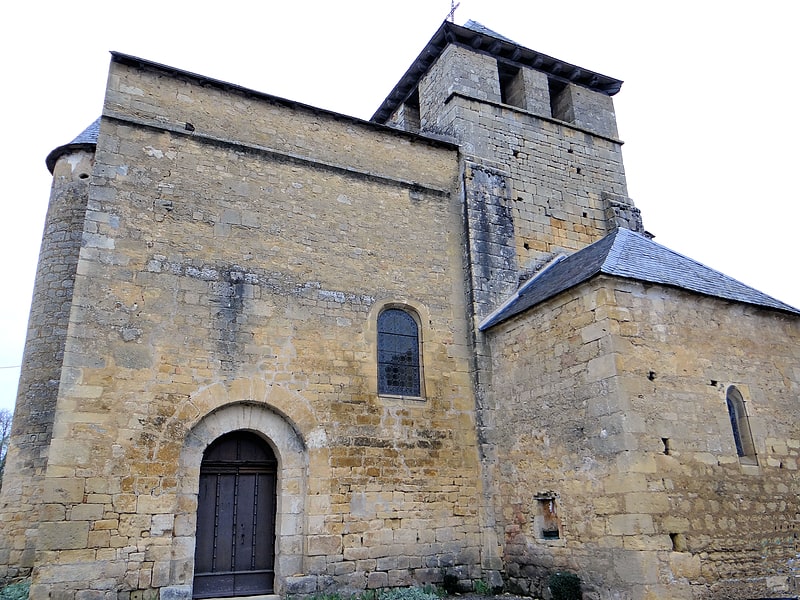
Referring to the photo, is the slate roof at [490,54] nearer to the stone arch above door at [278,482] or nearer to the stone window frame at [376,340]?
the stone window frame at [376,340]

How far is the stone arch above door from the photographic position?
24.5 ft

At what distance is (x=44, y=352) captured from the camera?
28.8 ft

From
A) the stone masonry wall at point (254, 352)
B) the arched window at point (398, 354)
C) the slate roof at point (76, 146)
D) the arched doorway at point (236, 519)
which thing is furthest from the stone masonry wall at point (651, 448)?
the slate roof at point (76, 146)

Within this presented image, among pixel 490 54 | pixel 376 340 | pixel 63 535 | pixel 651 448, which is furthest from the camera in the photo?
pixel 490 54

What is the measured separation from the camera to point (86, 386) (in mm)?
7453

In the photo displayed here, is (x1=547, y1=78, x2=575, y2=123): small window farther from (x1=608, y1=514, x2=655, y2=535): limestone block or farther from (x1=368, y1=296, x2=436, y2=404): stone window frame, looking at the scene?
(x1=608, y1=514, x2=655, y2=535): limestone block

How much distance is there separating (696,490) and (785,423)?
2203mm

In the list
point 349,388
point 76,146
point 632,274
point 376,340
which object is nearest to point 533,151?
point 632,274

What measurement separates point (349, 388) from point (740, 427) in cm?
546

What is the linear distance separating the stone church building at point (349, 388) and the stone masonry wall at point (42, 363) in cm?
3

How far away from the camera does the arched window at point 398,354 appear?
947 centimetres

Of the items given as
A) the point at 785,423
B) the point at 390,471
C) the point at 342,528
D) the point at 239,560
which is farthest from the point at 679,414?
the point at 239,560

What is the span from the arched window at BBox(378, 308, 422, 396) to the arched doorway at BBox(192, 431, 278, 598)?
82.8 inches

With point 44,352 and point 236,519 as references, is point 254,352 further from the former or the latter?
point 44,352
